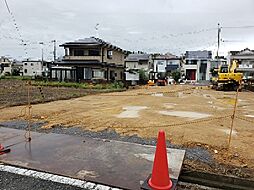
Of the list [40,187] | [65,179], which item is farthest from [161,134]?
[40,187]

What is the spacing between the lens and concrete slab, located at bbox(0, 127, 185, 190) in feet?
9.89

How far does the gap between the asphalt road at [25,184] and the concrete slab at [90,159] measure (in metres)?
0.25

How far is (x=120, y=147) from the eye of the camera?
416 centimetres

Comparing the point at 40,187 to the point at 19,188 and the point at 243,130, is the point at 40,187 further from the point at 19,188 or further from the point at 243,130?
the point at 243,130

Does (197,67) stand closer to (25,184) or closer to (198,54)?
(198,54)

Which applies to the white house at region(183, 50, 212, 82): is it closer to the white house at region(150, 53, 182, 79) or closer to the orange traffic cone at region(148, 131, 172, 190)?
the white house at region(150, 53, 182, 79)

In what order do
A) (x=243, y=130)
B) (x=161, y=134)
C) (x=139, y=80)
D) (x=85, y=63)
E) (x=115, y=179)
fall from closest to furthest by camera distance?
(x=161, y=134) → (x=115, y=179) → (x=243, y=130) → (x=85, y=63) → (x=139, y=80)

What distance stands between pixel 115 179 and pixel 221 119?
5636 mm

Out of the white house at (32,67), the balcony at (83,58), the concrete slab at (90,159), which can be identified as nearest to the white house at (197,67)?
the balcony at (83,58)

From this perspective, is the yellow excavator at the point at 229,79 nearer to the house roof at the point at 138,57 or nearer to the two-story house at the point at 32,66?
the house roof at the point at 138,57

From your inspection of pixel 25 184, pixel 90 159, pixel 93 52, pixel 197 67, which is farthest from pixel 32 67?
pixel 25 184

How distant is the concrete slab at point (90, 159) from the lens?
301 centimetres

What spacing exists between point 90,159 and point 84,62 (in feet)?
80.1

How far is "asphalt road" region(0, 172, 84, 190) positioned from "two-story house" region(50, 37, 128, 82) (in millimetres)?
24057
